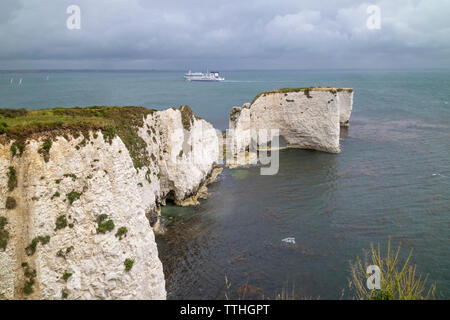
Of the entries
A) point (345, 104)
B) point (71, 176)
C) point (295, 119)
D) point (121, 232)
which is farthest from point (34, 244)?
point (345, 104)

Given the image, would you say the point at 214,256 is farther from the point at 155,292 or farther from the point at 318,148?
the point at 318,148

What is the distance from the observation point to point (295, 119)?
2112 inches

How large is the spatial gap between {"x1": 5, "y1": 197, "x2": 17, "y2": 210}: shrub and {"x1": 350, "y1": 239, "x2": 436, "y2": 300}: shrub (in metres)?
16.1

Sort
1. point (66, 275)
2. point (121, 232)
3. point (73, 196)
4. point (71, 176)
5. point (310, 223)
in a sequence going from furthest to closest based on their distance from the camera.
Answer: point (310, 223)
point (121, 232)
point (71, 176)
point (73, 196)
point (66, 275)

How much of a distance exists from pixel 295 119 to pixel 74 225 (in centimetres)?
4398

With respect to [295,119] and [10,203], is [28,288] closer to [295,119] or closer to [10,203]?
[10,203]

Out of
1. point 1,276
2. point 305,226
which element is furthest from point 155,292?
point 305,226

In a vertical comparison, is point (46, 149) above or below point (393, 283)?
above

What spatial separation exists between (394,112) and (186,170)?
264 ft

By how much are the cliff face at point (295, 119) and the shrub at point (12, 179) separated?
38412mm

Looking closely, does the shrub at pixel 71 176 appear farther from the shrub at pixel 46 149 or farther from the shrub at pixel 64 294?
the shrub at pixel 64 294

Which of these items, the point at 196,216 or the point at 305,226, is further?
the point at 196,216

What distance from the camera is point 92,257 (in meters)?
16.0

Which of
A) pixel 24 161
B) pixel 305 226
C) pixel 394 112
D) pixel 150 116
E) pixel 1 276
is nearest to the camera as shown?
pixel 1 276
